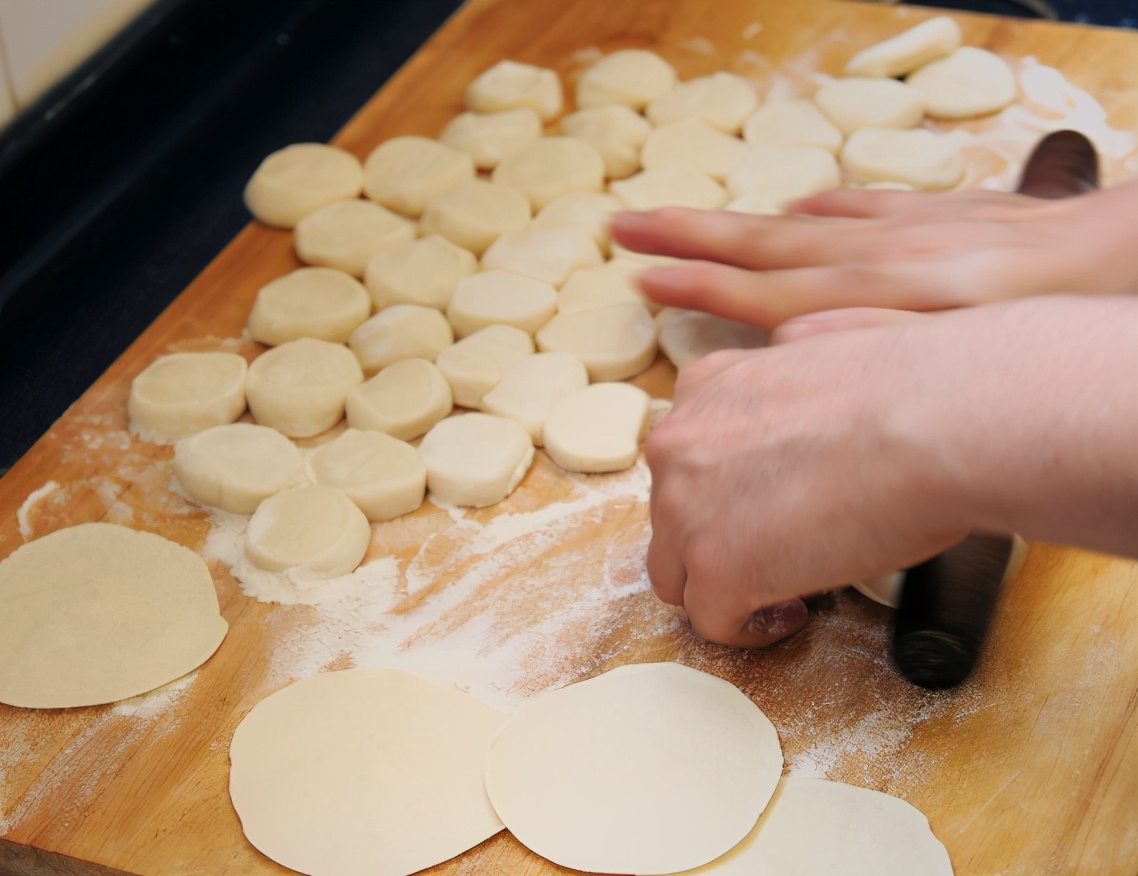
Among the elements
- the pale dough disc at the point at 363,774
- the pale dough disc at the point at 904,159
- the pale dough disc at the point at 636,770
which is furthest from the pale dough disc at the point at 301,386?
the pale dough disc at the point at 904,159

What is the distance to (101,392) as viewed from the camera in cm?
134

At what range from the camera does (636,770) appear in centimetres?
97

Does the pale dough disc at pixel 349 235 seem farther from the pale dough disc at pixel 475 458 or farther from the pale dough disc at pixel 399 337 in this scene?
the pale dough disc at pixel 475 458

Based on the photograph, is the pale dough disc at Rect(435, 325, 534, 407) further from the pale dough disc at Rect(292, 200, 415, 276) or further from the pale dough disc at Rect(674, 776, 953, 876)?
the pale dough disc at Rect(674, 776, 953, 876)

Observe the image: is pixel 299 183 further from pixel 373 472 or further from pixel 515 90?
pixel 373 472

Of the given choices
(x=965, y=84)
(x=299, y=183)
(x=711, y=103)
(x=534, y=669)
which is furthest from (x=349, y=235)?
(x=965, y=84)

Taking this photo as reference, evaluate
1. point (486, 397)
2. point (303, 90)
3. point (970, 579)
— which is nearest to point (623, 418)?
point (486, 397)

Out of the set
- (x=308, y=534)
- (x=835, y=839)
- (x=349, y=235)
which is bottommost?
(x=835, y=839)

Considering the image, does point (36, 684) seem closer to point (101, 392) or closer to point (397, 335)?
point (101, 392)

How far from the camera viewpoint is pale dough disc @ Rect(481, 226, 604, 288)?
4.72 feet

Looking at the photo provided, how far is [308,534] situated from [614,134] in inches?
31.4

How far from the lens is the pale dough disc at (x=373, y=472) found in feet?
3.90

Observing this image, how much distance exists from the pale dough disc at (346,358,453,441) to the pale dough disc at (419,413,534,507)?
0.07 feet

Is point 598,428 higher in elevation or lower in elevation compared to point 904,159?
lower
